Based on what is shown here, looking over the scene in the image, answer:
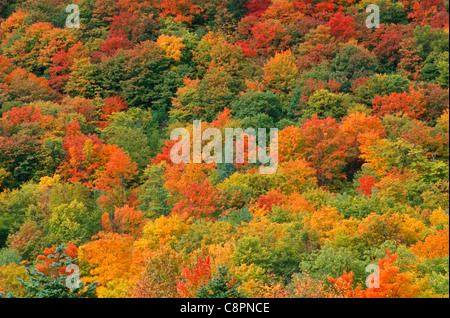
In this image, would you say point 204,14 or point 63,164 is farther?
point 204,14

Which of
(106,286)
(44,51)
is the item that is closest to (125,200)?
(106,286)

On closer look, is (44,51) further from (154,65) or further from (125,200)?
(125,200)

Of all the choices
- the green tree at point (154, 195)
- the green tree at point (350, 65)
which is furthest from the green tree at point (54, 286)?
the green tree at point (350, 65)

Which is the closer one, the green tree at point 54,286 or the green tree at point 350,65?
the green tree at point 54,286

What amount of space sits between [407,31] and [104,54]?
96.0 ft

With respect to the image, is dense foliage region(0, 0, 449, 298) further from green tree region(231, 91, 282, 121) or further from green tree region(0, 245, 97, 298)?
green tree region(231, 91, 282, 121)

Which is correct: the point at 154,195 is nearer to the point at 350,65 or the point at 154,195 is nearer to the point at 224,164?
the point at 224,164

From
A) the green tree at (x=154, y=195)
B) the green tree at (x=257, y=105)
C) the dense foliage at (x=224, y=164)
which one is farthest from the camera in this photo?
the green tree at (x=257, y=105)

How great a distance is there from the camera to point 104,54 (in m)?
80.9

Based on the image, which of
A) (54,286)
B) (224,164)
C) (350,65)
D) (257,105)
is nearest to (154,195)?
(224,164)

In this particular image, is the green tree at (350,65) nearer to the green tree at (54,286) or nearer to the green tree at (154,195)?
the green tree at (154,195)

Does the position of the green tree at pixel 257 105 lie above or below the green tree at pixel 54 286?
below

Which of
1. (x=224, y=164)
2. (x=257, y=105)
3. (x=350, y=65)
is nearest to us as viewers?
(x=224, y=164)
